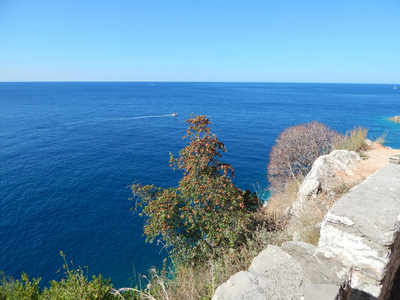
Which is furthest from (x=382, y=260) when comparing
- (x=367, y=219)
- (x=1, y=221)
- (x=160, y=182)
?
(x=1, y=221)

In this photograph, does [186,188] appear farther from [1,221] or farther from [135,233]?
[1,221]

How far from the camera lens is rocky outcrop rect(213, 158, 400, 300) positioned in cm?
409

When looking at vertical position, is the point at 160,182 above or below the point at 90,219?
above

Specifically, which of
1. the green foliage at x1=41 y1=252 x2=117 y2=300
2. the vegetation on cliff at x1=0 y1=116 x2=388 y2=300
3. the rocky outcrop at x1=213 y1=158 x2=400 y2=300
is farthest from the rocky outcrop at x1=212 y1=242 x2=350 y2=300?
the green foliage at x1=41 y1=252 x2=117 y2=300

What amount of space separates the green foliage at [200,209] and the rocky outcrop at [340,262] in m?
3.94

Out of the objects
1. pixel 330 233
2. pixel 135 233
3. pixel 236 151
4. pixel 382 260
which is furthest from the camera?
pixel 236 151

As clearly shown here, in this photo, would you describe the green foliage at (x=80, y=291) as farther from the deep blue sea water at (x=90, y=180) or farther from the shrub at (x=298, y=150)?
the shrub at (x=298, y=150)

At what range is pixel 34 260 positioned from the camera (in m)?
20.4

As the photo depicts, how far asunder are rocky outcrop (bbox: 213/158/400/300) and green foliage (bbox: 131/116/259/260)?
12.9 ft

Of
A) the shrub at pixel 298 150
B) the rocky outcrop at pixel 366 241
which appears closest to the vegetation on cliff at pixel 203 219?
the rocky outcrop at pixel 366 241

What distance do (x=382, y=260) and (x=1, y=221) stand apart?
32687 mm

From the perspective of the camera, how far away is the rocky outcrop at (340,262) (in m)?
4.09

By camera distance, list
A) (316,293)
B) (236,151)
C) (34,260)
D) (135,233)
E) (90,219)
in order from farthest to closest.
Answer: (236,151) < (90,219) < (135,233) < (34,260) < (316,293)

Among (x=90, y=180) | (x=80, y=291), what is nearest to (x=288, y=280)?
(x=80, y=291)
